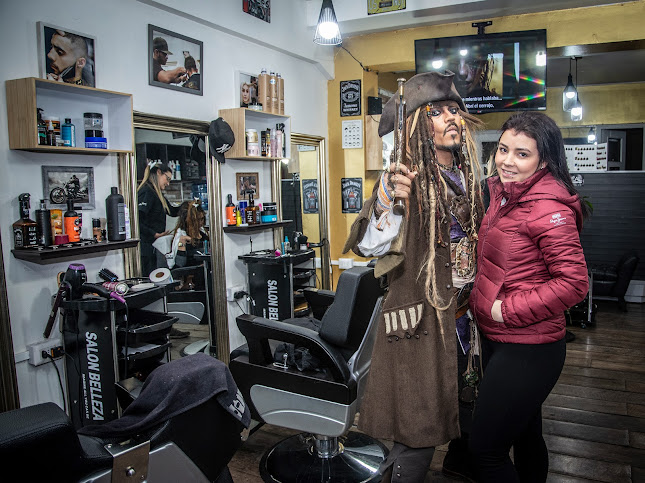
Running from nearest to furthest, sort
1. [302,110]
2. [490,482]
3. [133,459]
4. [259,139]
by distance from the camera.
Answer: [133,459], [490,482], [259,139], [302,110]

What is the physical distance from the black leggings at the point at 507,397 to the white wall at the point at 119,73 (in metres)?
2.16

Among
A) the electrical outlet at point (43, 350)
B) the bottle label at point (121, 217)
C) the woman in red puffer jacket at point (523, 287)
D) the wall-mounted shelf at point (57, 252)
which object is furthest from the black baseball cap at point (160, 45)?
the woman in red puffer jacket at point (523, 287)

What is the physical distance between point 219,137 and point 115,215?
3.43 ft

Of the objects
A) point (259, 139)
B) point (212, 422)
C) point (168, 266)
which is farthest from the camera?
point (259, 139)

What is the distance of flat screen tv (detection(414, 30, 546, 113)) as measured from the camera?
4.23m

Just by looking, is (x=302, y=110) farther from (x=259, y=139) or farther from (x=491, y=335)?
(x=491, y=335)

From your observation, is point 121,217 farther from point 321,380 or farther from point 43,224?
point 321,380

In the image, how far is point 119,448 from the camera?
4.55ft

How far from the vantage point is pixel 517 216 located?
5.39ft

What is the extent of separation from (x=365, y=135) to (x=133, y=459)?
4307 mm

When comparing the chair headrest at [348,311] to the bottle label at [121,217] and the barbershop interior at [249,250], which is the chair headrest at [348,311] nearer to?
the barbershop interior at [249,250]

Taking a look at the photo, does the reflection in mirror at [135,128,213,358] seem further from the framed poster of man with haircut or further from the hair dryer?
the hair dryer

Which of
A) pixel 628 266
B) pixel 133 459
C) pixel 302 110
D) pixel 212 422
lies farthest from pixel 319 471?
pixel 628 266

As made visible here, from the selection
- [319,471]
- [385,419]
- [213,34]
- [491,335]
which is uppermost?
[213,34]
